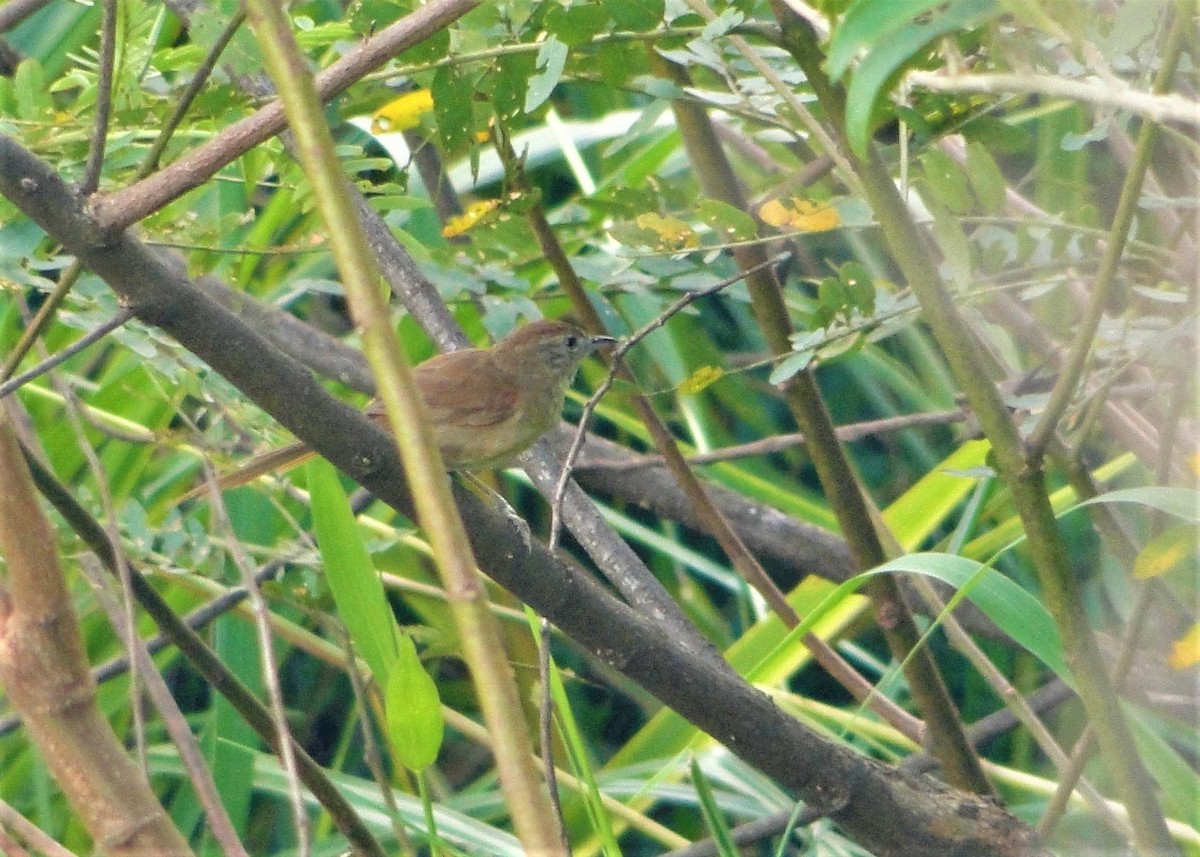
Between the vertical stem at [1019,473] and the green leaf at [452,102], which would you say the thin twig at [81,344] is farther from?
the vertical stem at [1019,473]

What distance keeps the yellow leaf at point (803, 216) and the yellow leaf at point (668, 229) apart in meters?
0.13

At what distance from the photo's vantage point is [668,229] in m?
2.06

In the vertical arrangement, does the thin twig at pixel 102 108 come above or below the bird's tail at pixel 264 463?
above

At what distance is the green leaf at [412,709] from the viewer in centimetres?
143

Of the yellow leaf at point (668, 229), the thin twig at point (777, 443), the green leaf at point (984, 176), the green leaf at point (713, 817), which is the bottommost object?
the green leaf at point (713, 817)

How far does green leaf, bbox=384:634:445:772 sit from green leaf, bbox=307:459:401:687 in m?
0.04

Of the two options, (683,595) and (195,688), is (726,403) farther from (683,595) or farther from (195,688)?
(195,688)

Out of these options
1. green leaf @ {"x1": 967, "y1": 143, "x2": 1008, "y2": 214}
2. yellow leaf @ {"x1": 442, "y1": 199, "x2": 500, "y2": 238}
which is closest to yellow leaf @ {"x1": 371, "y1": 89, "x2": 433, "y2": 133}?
yellow leaf @ {"x1": 442, "y1": 199, "x2": 500, "y2": 238}

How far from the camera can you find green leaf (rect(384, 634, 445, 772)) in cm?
143

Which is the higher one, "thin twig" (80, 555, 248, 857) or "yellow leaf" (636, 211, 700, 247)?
"yellow leaf" (636, 211, 700, 247)

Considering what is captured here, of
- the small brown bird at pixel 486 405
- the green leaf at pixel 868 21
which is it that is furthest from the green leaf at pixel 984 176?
the small brown bird at pixel 486 405

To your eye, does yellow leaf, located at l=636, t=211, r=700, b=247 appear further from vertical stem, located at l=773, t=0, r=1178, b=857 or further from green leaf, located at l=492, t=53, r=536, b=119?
vertical stem, located at l=773, t=0, r=1178, b=857

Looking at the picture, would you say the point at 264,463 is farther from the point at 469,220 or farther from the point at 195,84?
the point at 195,84

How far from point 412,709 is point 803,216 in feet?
3.08
